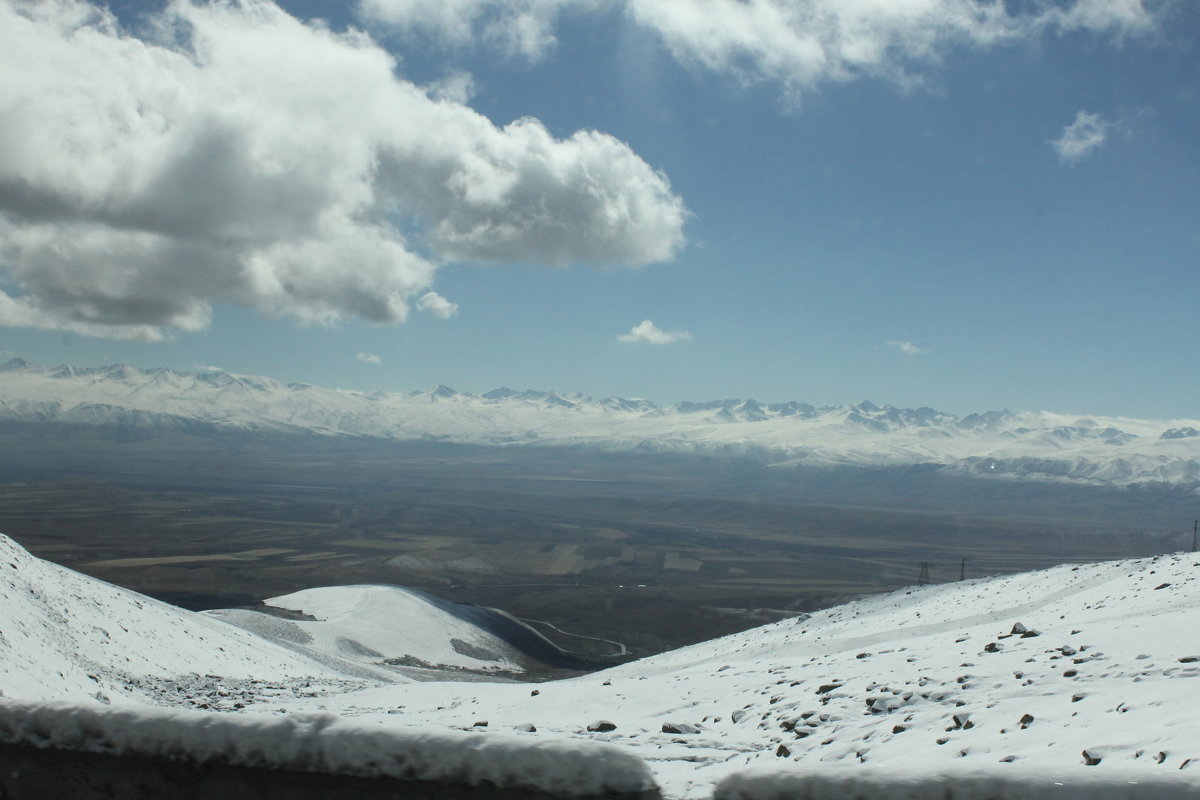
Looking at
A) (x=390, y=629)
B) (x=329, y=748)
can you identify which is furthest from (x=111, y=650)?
(x=390, y=629)

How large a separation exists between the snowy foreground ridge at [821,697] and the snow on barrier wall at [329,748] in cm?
3

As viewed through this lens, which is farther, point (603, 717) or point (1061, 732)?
point (603, 717)

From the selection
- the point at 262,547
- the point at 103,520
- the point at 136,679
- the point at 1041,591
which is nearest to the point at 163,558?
the point at 262,547

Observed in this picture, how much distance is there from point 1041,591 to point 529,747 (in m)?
30.9

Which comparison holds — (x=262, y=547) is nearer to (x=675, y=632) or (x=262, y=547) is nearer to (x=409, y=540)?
(x=409, y=540)

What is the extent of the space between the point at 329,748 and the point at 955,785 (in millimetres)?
3463

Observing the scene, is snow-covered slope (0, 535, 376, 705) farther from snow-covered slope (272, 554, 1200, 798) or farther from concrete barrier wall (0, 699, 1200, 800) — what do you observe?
concrete barrier wall (0, 699, 1200, 800)

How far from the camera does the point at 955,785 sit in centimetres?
401

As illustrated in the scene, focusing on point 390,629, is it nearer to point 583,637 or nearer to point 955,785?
point 583,637

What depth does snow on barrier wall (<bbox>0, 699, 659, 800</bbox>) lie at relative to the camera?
4.41 meters

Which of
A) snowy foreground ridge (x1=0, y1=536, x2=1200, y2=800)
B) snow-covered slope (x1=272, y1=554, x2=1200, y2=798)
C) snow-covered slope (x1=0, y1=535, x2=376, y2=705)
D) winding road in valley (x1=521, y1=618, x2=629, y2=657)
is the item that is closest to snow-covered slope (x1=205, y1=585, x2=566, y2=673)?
winding road in valley (x1=521, y1=618, x2=629, y2=657)

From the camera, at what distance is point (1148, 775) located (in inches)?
152

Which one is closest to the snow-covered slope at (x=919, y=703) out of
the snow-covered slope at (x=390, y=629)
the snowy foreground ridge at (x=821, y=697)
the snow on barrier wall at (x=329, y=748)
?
the snowy foreground ridge at (x=821, y=697)

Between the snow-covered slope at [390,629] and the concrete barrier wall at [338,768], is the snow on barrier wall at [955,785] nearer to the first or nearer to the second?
the concrete barrier wall at [338,768]
